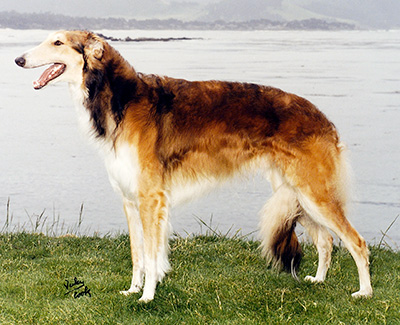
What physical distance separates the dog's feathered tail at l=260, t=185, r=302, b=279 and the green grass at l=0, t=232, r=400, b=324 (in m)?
A: 0.18

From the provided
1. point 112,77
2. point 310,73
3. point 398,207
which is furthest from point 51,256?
point 310,73

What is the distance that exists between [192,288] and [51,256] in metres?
2.07

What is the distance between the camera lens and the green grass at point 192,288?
17.2ft

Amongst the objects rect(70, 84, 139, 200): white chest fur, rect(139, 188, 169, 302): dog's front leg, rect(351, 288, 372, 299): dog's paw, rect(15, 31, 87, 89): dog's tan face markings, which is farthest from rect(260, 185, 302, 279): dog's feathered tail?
rect(15, 31, 87, 89): dog's tan face markings

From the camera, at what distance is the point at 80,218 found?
826cm

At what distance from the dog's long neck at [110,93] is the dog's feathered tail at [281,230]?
164 cm

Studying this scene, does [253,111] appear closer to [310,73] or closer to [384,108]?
[384,108]

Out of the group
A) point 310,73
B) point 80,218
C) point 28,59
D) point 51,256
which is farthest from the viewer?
point 310,73

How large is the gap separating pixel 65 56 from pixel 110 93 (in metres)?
0.47

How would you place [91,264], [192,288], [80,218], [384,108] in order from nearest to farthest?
1. [192,288]
2. [91,264]
3. [80,218]
4. [384,108]

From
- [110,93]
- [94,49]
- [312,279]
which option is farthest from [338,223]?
[94,49]

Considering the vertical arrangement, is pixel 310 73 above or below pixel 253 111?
below
